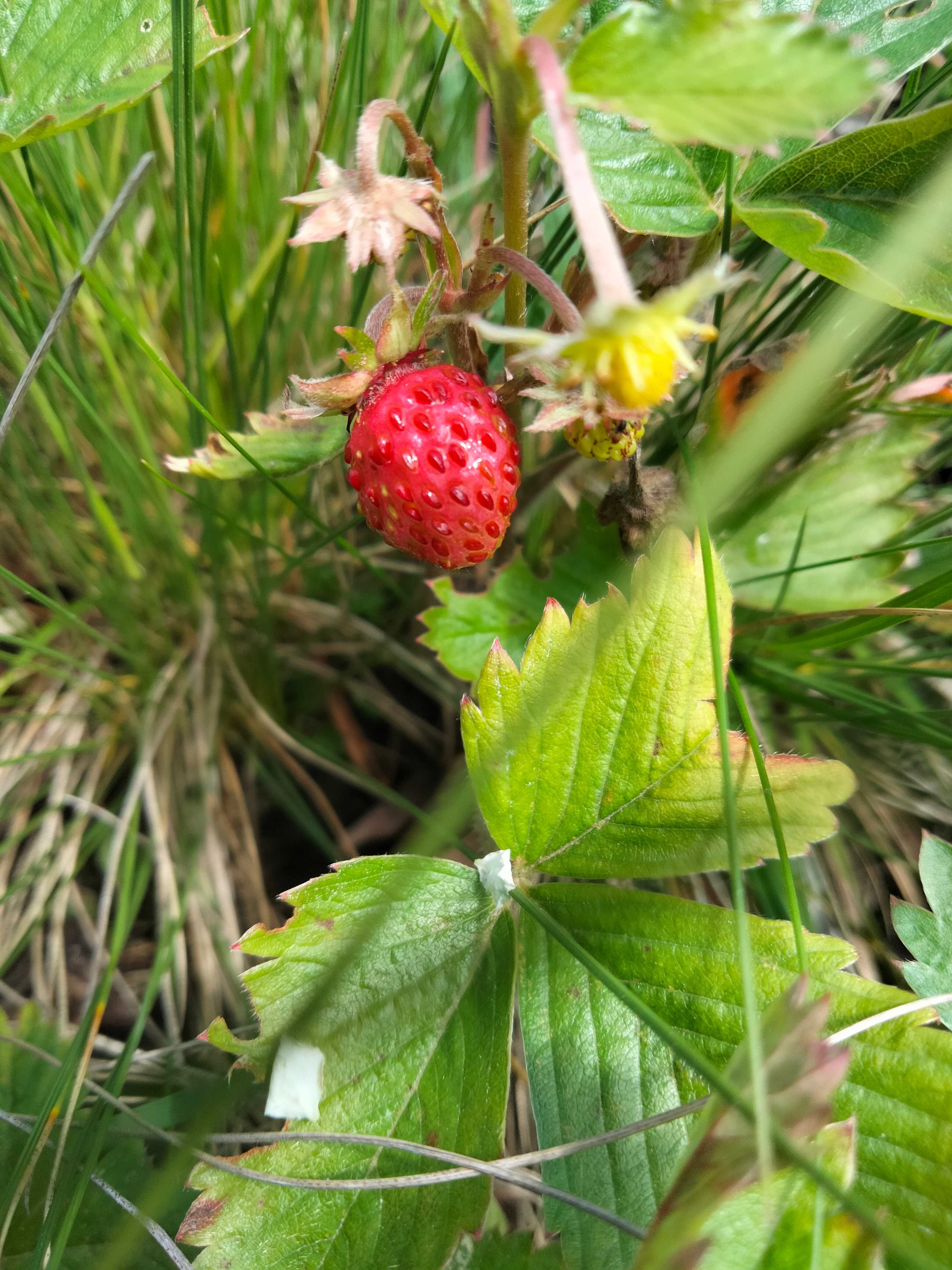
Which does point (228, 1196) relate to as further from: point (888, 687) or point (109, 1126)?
point (888, 687)

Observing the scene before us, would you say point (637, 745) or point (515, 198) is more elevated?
point (515, 198)

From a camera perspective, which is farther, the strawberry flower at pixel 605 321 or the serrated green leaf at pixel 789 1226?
the serrated green leaf at pixel 789 1226

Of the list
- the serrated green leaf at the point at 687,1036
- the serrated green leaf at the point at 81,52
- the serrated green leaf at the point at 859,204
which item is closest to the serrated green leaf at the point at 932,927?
the serrated green leaf at the point at 687,1036

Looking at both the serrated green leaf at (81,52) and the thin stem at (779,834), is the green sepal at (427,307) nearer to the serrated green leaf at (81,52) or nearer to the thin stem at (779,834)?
the serrated green leaf at (81,52)

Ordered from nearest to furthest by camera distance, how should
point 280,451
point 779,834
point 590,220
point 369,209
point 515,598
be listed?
point 590,220, point 369,209, point 779,834, point 280,451, point 515,598

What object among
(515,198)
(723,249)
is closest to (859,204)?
(723,249)

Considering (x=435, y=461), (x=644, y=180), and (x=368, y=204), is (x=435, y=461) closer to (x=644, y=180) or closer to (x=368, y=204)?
(x=368, y=204)
